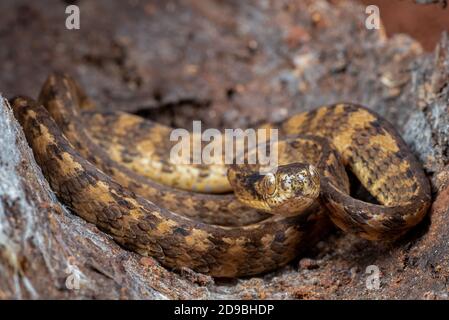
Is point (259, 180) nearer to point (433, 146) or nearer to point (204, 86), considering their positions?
point (433, 146)

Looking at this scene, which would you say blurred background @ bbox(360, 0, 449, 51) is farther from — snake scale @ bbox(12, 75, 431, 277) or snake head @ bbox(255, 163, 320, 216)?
snake head @ bbox(255, 163, 320, 216)

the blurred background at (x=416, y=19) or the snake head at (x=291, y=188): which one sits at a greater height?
the blurred background at (x=416, y=19)

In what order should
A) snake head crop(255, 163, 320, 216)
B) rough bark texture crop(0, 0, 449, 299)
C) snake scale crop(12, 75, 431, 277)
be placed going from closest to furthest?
rough bark texture crop(0, 0, 449, 299), snake head crop(255, 163, 320, 216), snake scale crop(12, 75, 431, 277)

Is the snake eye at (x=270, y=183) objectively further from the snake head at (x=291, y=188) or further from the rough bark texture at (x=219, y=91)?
the rough bark texture at (x=219, y=91)

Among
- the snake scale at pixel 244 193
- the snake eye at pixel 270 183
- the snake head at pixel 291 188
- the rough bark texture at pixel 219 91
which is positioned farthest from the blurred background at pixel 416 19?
the snake eye at pixel 270 183

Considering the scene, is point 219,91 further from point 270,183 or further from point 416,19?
point 270,183

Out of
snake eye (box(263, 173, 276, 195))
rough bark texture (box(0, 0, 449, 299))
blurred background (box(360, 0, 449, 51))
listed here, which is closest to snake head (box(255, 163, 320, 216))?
snake eye (box(263, 173, 276, 195))

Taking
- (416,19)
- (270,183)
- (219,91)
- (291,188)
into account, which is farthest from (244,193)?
(219,91)
